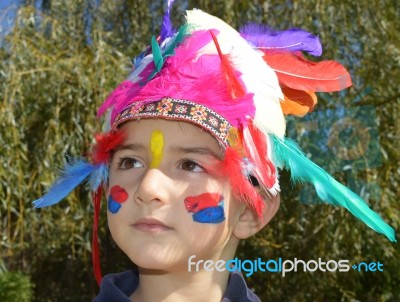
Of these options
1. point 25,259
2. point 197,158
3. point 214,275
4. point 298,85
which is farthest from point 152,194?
point 25,259

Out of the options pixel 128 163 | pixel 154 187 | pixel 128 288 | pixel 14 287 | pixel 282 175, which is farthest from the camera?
pixel 14 287

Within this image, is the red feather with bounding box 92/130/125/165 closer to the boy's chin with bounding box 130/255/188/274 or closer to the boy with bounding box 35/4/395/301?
Result: the boy with bounding box 35/4/395/301

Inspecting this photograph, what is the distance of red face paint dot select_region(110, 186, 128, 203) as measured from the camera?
1489mm

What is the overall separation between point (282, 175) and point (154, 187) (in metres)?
1.68

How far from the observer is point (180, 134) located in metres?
1.47

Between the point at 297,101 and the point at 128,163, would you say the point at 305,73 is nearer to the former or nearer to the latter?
the point at 297,101

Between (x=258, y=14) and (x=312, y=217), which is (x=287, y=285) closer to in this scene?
(x=312, y=217)

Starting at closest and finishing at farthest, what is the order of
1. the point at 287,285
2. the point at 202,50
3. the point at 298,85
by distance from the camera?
the point at 202,50, the point at 298,85, the point at 287,285

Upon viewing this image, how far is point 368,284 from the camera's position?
130 inches

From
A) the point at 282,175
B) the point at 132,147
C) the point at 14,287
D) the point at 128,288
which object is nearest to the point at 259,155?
the point at 132,147

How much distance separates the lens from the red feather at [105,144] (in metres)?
1.54

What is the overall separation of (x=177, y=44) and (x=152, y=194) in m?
0.34

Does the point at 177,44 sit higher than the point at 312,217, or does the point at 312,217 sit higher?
the point at 177,44

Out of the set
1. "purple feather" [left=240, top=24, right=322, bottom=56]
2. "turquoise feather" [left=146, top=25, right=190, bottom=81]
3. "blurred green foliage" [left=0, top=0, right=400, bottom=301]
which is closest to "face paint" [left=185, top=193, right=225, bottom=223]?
"turquoise feather" [left=146, top=25, right=190, bottom=81]
